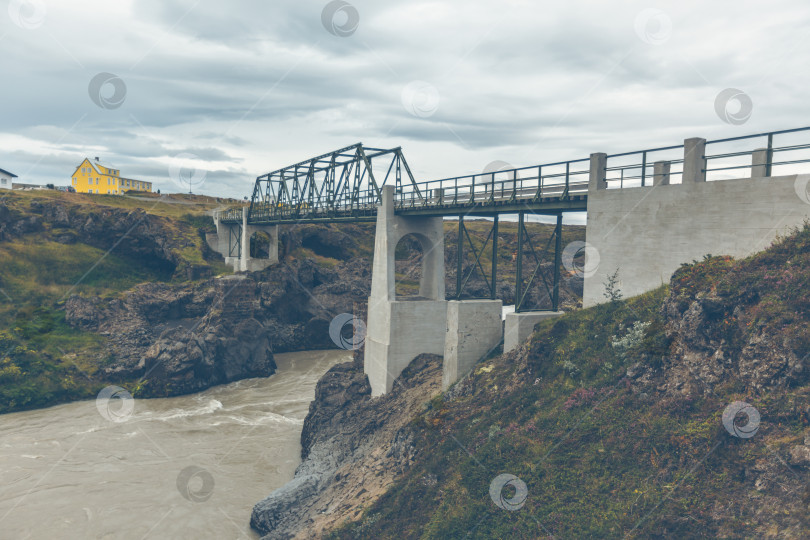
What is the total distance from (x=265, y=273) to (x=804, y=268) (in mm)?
60219

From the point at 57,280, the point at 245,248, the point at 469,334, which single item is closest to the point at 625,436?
the point at 469,334

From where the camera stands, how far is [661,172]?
23.1 m

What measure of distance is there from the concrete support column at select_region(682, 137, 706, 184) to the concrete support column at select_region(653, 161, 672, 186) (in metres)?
1.18

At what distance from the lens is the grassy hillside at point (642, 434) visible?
14430 millimetres

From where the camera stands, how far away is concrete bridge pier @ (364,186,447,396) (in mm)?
35906

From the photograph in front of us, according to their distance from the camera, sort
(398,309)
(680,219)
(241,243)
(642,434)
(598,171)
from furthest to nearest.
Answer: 1. (241,243)
2. (398,309)
3. (598,171)
4. (680,219)
5. (642,434)

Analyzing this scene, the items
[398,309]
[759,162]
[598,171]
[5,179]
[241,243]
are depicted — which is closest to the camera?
[759,162]

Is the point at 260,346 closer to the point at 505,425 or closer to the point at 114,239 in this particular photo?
the point at 114,239

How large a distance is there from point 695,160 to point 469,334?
14.7 meters

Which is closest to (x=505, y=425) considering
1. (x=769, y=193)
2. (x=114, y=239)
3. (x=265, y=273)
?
(x=769, y=193)

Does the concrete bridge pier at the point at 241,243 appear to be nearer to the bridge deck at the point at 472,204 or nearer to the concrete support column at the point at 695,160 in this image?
the bridge deck at the point at 472,204

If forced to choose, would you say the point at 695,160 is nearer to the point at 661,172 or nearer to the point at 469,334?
the point at 661,172

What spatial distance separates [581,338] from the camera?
23.3 metres

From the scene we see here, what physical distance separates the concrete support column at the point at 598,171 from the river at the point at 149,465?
2475 cm
